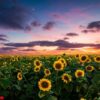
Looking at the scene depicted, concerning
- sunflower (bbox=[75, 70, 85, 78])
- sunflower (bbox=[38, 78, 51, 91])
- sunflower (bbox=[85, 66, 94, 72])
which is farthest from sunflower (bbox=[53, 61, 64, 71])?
sunflower (bbox=[38, 78, 51, 91])

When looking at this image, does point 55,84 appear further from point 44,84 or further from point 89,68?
point 89,68

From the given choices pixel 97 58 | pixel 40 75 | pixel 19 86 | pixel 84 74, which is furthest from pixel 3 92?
pixel 97 58

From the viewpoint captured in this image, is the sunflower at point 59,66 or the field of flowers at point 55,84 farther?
the sunflower at point 59,66

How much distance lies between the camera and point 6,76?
8508 millimetres

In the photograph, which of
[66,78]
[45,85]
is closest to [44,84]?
[45,85]

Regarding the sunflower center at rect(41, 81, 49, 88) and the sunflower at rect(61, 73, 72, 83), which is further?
the sunflower at rect(61, 73, 72, 83)

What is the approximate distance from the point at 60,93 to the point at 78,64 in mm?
1408

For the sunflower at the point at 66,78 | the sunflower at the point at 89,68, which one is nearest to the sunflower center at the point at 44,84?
the sunflower at the point at 66,78

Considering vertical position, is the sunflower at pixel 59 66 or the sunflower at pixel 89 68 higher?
the sunflower at pixel 59 66

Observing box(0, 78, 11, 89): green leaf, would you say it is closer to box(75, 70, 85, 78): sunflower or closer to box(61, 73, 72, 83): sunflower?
box(61, 73, 72, 83): sunflower

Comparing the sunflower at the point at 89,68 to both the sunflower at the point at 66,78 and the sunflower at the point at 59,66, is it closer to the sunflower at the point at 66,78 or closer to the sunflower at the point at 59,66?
the sunflower at the point at 59,66

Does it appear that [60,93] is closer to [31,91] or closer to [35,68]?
[31,91]

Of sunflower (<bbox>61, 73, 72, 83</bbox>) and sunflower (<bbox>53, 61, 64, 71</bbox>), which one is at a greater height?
sunflower (<bbox>53, 61, 64, 71</bbox>)

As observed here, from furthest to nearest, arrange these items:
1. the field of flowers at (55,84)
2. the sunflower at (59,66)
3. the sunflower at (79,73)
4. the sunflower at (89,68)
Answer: the sunflower at (89,68)
the sunflower at (59,66)
the sunflower at (79,73)
the field of flowers at (55,84)
